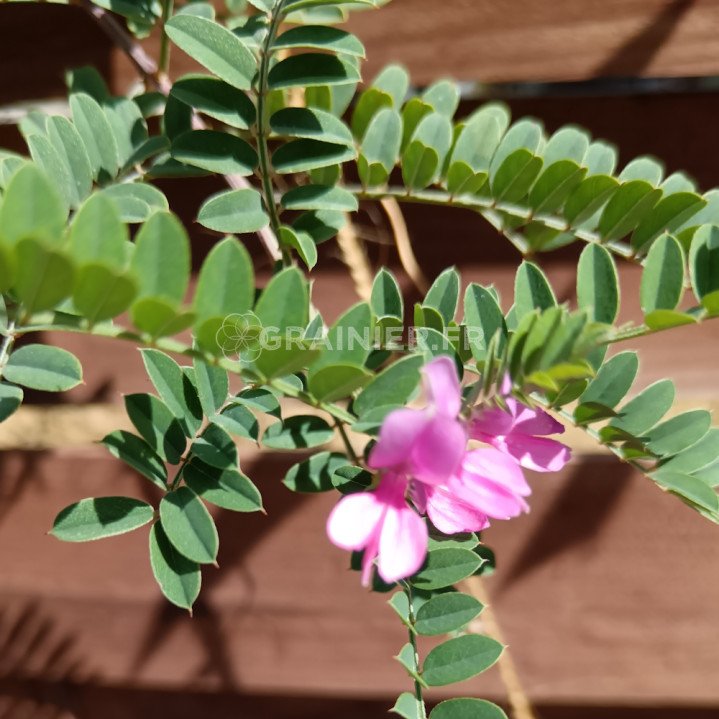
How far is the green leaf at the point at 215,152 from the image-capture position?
0.50 metres

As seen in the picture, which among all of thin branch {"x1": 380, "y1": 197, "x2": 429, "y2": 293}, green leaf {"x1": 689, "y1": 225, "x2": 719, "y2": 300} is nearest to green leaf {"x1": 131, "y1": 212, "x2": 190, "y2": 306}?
green leaf {"x1": 689, "y1": 225, "x2": 719, "y2": 300}

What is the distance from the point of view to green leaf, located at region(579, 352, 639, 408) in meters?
0.50

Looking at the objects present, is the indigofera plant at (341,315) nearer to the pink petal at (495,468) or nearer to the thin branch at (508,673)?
the pink petal at (495,468)

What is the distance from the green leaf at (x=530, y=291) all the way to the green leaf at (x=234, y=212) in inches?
7.6

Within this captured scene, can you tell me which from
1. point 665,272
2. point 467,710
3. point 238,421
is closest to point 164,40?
point 238,421

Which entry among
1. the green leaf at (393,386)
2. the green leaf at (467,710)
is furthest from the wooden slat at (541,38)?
the green leaf at (467,710)

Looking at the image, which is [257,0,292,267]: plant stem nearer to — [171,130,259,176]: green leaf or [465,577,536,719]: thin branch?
[171,130,259,176]: green leaf

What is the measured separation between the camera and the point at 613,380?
0.50 metres

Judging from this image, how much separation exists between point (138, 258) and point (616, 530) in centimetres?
72

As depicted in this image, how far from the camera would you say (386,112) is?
58 cm

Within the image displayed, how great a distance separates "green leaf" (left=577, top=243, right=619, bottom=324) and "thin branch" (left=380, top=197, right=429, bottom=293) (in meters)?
0.33

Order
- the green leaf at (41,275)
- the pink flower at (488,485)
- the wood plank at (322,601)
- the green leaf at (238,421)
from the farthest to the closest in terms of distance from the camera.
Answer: the wood plank at (322,601)
the green leaf at (238,421)
the pink flower at (488,485)
the green leaf at (41,275)

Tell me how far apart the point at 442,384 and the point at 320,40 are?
29cm

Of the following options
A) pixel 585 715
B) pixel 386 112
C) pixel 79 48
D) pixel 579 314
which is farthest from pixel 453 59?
pixel 585 715
